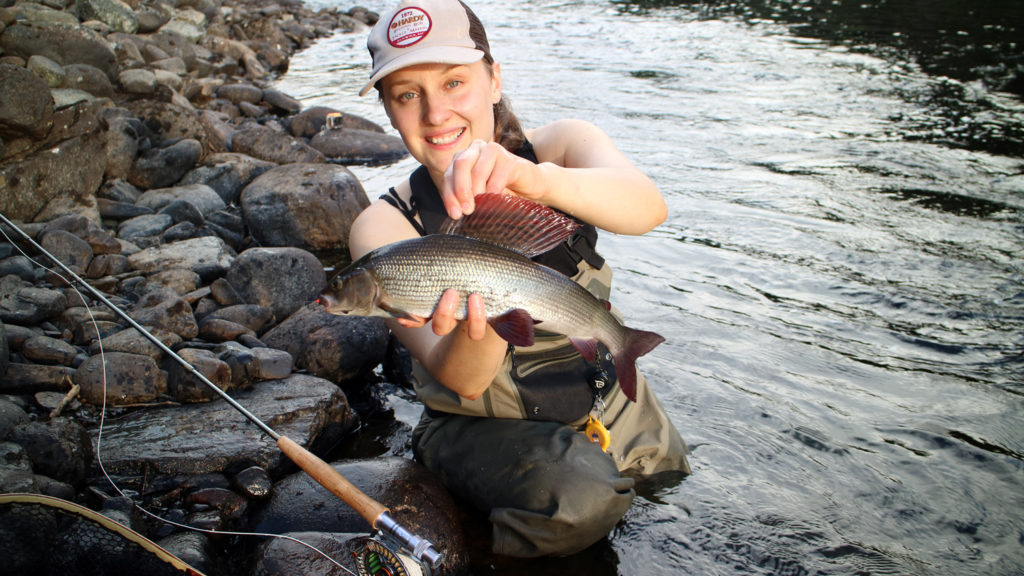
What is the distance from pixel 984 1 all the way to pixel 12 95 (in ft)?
72.7

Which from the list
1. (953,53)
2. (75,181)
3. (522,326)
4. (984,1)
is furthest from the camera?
(984,1)

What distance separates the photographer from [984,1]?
19.3 metres

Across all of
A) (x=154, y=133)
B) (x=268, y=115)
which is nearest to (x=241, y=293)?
(x=154, y=133)

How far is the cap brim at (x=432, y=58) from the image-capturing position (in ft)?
10.0

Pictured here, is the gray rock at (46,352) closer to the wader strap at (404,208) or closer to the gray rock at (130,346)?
the gray rock at (130,346)

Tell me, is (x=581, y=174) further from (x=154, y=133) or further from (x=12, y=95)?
(x=154, y=133)

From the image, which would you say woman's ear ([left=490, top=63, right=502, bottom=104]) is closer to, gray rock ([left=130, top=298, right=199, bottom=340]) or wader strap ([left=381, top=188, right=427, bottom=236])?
wader strap ([left=381, top=188, right=427, bottom=236])

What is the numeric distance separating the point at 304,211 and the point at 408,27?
4.72 m

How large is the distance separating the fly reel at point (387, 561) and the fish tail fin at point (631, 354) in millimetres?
1070

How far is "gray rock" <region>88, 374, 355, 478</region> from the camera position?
385 cm

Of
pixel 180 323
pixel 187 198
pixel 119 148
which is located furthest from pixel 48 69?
pixel 180 323

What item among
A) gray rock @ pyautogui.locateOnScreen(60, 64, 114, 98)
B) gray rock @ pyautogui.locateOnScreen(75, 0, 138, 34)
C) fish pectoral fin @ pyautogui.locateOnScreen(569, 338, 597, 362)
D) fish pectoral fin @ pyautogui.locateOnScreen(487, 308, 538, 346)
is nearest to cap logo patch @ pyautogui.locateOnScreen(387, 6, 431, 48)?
fish pectoral fin @ pyautogui.locateOnScreen(487, 308, 538, 346)

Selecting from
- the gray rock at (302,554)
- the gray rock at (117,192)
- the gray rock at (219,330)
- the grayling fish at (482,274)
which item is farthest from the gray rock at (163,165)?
the grayling fish at (482,274)

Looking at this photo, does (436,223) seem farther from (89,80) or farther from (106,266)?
(89,80)
